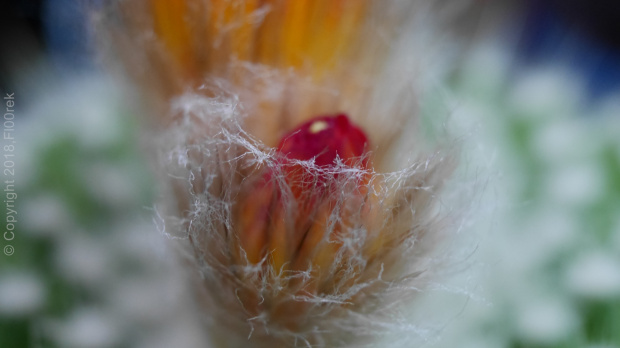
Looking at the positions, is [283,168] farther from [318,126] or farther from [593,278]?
[593,278]

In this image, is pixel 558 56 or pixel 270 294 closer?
pixel 270 294

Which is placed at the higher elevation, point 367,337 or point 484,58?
point 484,58

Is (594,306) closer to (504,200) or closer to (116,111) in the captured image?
(504,200)

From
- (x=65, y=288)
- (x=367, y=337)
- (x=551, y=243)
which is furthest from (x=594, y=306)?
(x=65, y=288)

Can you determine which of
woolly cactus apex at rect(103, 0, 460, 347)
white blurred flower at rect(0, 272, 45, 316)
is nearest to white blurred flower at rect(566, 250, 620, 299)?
woolly cactus apex at rect(103, 0, 460, 347)

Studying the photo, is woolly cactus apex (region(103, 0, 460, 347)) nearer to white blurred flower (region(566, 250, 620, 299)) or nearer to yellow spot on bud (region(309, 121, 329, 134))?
yellow spot on bud (region(309, 121, 329, 134))

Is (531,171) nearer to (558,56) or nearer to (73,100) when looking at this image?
(558,56)

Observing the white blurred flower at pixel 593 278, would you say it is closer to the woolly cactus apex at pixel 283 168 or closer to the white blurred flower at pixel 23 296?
the woolly cactus apex at pixel 283 168

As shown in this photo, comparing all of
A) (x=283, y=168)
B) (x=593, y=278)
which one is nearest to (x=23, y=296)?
(x=283, y=168)
